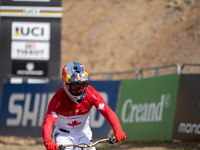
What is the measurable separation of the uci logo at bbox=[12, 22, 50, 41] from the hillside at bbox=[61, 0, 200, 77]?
12385 millimetres

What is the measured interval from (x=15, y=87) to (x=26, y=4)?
9.90ft

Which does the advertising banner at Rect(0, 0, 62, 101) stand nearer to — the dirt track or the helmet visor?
the dirt track

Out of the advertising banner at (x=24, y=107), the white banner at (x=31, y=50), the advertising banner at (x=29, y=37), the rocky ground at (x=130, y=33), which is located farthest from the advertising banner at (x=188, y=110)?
the rocky ground at (x=130, y=33)

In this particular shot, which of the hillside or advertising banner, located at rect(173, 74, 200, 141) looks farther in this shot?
the hillside

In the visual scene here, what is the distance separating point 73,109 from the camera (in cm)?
543

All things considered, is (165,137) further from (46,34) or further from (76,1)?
(76,1)

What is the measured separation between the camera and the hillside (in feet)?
84.3

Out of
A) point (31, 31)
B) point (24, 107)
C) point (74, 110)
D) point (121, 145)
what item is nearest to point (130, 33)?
point (31, 31)

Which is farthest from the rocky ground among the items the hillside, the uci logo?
the uci logo

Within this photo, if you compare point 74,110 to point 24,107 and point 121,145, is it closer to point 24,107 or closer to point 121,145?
point 121,145

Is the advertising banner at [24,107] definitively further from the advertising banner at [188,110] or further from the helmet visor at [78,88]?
the helmet visor at [78,88]

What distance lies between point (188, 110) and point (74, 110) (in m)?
4.21

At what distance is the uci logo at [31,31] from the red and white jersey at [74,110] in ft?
25.0

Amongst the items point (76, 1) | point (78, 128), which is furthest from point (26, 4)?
point (76, 1)
